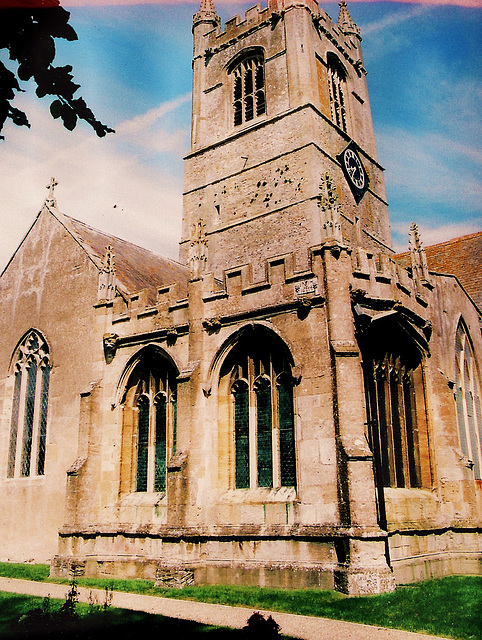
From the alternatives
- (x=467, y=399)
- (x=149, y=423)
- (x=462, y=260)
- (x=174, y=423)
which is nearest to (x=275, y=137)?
(x=462, y=260)

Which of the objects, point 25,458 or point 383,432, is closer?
point 383,432

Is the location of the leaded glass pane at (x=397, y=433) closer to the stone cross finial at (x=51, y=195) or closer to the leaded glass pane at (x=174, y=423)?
the leaded glass pane at (x=174, y=423)

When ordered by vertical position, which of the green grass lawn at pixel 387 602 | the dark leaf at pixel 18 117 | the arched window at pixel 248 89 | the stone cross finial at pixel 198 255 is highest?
the arched window at pixel 248 89

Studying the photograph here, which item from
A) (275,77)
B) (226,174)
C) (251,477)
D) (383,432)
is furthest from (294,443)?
(275,77)

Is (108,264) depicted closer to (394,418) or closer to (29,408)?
(29,408)

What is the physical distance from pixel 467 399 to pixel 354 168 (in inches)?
527

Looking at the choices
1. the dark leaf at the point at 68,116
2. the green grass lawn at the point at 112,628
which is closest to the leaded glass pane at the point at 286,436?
the green grass lawn at the point at 112,628

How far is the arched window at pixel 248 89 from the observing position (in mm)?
27422

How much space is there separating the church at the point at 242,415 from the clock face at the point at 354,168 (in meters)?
7.26

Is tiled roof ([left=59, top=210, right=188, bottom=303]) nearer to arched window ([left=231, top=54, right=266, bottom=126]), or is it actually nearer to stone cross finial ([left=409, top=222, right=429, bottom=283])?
stone cross finial ([left=409, top=222, right=429, bottom=283])

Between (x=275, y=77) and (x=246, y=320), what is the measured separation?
53.7 feet

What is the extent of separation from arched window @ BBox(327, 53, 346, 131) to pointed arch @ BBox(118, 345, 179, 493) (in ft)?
55.4

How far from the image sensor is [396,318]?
47.7 feet

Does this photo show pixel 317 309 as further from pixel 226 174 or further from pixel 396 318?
pixel 226 174
